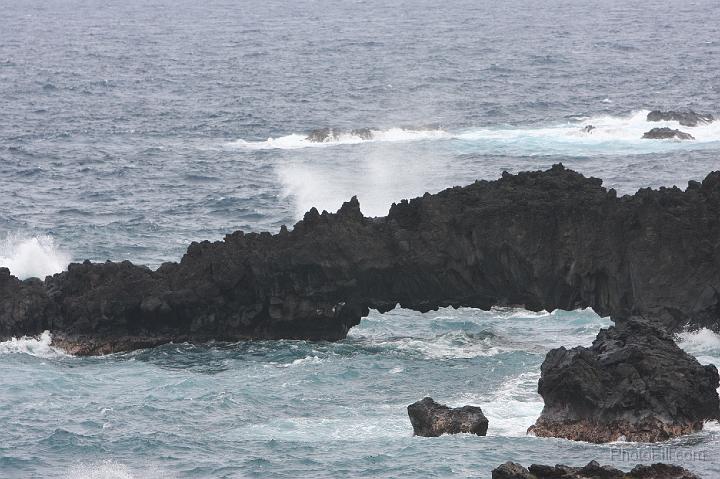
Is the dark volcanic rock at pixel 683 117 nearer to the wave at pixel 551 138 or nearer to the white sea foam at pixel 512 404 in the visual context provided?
the wave at pixel 551 138

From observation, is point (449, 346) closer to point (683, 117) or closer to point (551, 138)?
point (551, 138)

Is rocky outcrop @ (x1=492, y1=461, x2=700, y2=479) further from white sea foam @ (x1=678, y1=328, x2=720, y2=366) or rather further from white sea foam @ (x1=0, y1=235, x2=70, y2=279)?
white sea foam @ (x1=0, y1=235, x2=70, y2=279)

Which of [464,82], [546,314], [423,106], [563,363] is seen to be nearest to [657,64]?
[464,82]

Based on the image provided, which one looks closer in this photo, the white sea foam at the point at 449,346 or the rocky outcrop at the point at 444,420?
the rocky outcrop at the point at 444,420

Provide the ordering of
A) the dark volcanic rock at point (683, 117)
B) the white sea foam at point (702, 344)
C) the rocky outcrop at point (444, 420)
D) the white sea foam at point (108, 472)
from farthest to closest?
the dark volcanic rock at point (683, 117) < the white sea foam at point (702, 344) < the rocky outcrop at point (444, 420) < the white sea foam at point (108, 472)

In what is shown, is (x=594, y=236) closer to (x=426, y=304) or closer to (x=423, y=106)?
(x=426, y=304)

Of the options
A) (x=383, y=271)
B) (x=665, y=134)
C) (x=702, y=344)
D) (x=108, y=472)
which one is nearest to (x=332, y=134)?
(x=665, y=134)

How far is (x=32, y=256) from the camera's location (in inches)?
2628

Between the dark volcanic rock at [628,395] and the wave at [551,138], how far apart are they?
5026 cm

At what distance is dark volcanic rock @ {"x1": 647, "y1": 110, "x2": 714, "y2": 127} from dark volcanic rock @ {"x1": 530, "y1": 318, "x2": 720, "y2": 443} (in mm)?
58539

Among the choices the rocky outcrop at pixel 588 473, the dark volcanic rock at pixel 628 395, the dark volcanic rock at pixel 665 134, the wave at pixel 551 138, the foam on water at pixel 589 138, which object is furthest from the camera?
the dark volcanic rock at pixel 665 134

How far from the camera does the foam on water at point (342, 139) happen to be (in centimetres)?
9856

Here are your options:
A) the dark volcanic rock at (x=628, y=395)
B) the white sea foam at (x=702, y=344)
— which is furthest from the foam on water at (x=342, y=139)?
the dark volcanic rock at (x=628, y=395)

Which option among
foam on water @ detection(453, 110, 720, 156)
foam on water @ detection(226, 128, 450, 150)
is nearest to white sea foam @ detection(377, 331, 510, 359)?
foam on water @ detection(453, 110, 720, 156)
